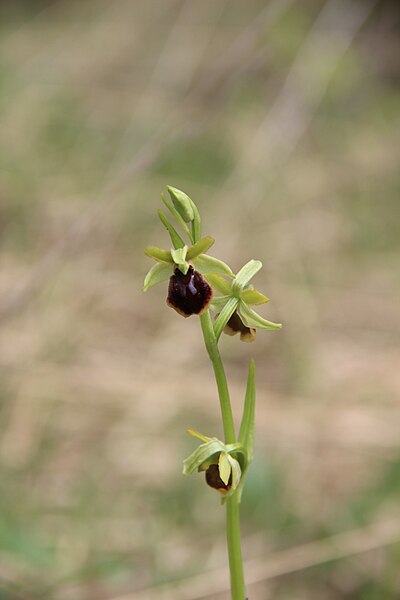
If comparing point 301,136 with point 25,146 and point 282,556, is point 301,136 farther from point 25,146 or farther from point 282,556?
point 282,556

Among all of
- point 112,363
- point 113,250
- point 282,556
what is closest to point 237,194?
point 113,250

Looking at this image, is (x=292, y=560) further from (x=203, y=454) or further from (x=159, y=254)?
(x=159, y=254)

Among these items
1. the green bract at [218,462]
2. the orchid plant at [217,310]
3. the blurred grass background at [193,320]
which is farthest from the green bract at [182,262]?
the blurred grass background at [193,320]

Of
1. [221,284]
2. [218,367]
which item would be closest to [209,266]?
[221,284]

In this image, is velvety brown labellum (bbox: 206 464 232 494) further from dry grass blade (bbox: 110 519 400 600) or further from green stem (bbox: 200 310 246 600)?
dry grass blade (bbox: 110 519 400 600)

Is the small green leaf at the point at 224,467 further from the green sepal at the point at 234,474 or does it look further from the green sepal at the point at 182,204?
the green sepal at the point at 182,204

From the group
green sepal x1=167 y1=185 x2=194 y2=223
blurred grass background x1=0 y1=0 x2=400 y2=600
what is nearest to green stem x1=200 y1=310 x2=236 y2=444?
green sepal x1=167 y1=185 x2=194 y2=223
